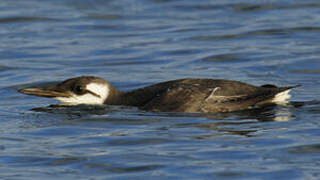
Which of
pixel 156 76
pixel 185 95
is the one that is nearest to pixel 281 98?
A: pixel 185 95

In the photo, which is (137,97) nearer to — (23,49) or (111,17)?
(23,49)

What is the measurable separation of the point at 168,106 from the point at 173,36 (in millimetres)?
7423

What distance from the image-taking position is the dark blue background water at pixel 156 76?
963 centimetres

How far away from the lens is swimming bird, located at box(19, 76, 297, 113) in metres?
12.1

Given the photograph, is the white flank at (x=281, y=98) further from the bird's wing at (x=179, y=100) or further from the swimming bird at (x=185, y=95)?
the bird's wing at (x=179, y=100)

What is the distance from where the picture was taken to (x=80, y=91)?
12.8 metres

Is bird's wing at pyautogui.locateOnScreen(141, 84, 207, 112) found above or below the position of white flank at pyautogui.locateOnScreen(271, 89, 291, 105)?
above

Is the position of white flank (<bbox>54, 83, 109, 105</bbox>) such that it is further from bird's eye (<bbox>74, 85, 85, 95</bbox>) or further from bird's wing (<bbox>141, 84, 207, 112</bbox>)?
bird's wing (<bbox>141, 84, 207, 112</bbox>)

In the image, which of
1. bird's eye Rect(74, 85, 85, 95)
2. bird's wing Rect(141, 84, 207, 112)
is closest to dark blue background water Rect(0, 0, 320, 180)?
bird's wing Rect(141, 84, 207, 112)

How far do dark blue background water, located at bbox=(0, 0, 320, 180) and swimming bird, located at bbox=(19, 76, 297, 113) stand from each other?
18cm

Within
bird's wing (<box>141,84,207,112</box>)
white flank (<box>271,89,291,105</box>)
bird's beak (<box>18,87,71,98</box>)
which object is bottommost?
white flank (<box>271,89,291,105</box>)

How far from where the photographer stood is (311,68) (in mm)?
15812

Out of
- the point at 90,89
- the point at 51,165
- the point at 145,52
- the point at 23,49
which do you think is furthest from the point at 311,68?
the point at 51,165

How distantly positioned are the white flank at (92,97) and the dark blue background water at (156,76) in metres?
0.17
